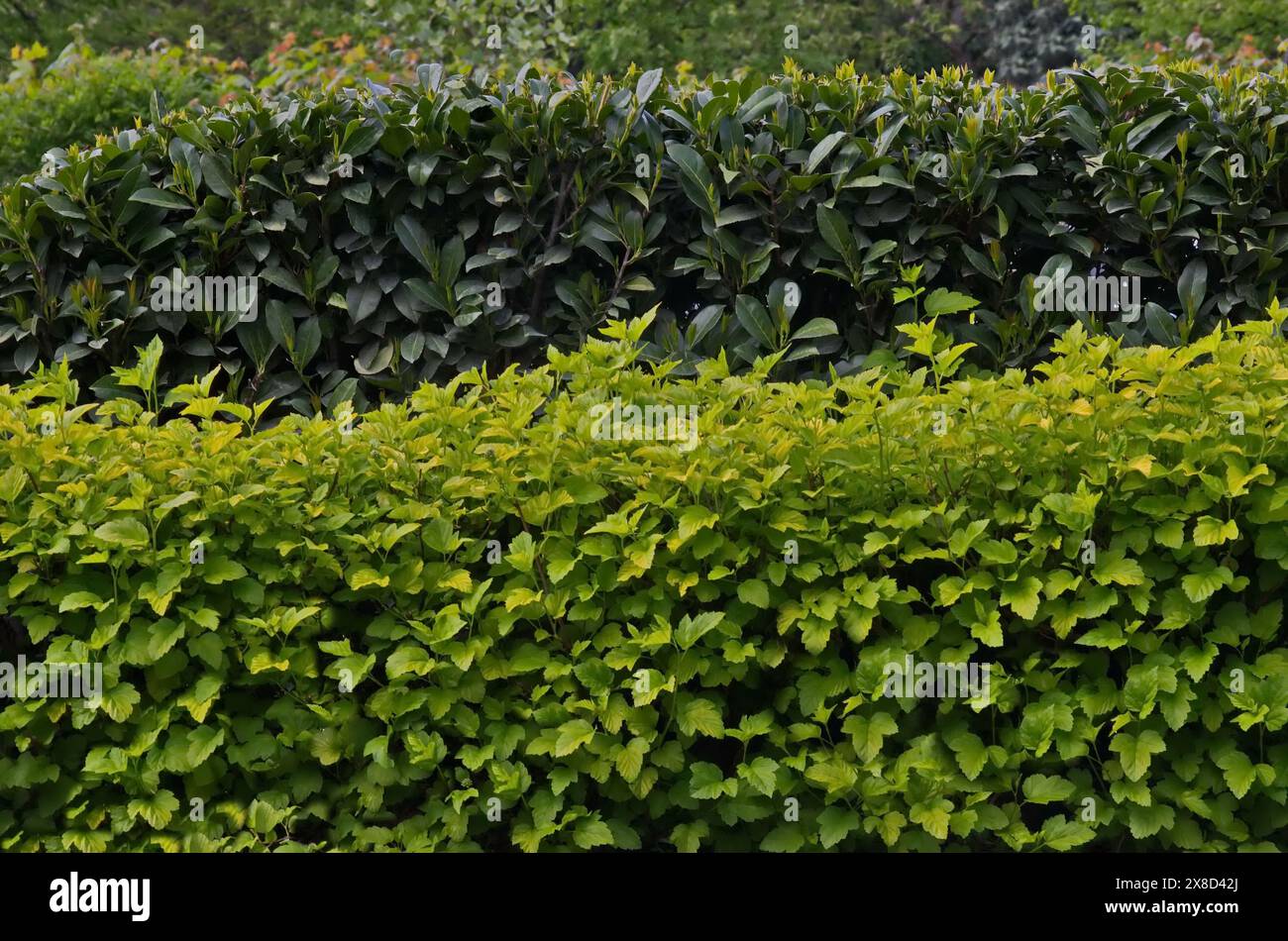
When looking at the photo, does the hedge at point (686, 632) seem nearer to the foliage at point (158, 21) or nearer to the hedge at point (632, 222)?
the hedge at point (632, 222)

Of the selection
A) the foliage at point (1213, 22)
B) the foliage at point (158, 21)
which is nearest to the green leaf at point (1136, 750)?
the foliage at point (1213, 22)

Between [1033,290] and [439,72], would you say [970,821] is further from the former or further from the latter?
[439,72]

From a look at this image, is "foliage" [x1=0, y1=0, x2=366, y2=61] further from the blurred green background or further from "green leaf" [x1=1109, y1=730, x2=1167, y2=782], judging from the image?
"green leaf" [x1=1109, y1=730, x2=1167, y2=782]

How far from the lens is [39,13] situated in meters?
14.9

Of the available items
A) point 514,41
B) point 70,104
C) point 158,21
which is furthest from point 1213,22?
point 158,21

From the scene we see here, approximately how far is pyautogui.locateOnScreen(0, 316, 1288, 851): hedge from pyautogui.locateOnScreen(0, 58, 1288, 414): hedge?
140 centimetres

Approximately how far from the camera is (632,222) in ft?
14.8

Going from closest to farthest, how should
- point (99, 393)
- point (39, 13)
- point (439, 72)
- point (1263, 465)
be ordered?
point (1263, 465) → point (99, 393) → point (439, 72) → point (39, 13)

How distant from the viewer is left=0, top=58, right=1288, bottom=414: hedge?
14.7 ft

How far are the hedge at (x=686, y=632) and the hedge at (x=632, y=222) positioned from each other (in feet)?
4.58

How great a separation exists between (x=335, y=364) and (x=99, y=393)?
84cm

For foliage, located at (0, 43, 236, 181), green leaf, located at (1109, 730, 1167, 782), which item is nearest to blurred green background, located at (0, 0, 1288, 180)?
foliage, located at (0, 43, 236, 181)

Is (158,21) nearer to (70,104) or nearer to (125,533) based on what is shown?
(70,104)
